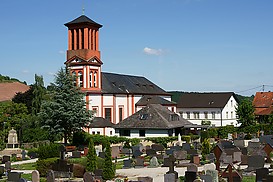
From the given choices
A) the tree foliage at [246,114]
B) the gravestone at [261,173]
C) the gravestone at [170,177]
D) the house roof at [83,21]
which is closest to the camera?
the gravestone at [261,173]

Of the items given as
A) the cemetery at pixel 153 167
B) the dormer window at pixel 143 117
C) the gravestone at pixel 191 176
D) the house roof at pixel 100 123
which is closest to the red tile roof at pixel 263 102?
the dormer window at pixel 143 117

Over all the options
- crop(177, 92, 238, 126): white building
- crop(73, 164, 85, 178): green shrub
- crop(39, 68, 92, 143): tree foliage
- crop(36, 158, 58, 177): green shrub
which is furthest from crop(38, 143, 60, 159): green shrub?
crop(177, 92, 238, 126): white building

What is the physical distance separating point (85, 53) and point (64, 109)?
13326 mm

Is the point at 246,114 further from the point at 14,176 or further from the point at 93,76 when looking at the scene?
the point at 14,176

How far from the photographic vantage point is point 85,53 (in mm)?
57688

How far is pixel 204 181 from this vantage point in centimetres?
1936

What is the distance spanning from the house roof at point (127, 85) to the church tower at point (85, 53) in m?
2.65

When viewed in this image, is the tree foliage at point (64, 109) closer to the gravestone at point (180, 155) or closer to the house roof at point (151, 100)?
the gravestone at point (180, 155)

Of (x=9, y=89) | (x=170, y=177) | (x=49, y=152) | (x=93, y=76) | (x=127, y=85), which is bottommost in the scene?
(x=170, y=177)

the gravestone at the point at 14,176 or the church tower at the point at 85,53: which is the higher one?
the church tower at the point at 85,53

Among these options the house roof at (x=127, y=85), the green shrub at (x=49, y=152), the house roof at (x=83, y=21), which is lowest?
the green shrub at (x=49, y=152)

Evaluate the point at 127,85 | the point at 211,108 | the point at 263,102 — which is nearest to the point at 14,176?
the point at 127,85

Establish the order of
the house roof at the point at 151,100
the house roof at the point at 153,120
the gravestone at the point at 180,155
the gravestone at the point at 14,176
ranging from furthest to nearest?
1. the house roof at the point at 151,100
2. the house roof at the point at 153,120
3. the gravestone at the point at 180,155
4. the gravestone at the point at 14,176

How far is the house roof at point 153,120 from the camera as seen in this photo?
52334 mm
